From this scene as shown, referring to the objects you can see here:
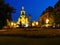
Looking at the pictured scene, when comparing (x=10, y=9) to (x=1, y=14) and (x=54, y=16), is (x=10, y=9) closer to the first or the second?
(x=1, y=14)

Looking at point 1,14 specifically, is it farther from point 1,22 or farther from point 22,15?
point 22,15

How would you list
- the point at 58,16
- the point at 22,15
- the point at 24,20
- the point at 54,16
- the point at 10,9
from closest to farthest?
the point at 10,9 < the point at 58,16 < the point at 54,16 < the point at 24,20 < the point at 22,15

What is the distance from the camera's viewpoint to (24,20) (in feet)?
539

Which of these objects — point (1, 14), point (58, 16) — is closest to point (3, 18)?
point (1, 14)

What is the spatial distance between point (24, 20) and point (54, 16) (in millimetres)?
101656

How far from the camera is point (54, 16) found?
6334 centimetres
